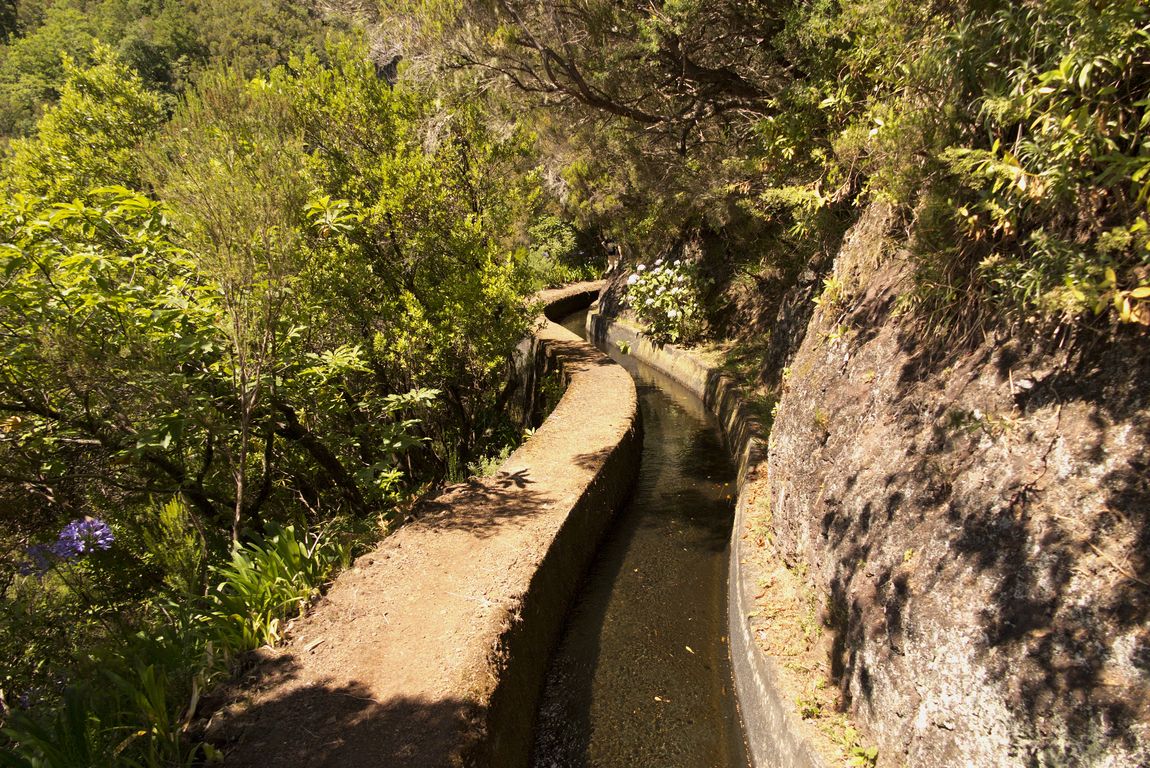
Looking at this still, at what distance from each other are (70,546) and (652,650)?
15.5 feet

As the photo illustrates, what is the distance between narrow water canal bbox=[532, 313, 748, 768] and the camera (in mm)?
4551

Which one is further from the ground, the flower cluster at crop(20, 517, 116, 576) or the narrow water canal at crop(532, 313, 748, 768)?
the flower cluster at crop(20, 517, 116, 576)

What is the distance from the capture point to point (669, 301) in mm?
14922

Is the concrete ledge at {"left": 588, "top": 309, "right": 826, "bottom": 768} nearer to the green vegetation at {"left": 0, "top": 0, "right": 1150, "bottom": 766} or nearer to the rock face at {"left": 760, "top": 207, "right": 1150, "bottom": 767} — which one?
the rock face at {"left": 760, "top": 207, "right": 1150, "bottom": 767}

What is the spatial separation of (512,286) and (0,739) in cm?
653

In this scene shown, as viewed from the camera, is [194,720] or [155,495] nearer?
[194,720]

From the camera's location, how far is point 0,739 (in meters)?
3.37

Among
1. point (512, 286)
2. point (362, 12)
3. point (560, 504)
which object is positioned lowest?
point (560, 504)

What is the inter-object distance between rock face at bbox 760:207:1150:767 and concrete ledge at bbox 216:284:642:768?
2411 mm

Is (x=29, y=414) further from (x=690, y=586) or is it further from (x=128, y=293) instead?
(x=690, y=586)

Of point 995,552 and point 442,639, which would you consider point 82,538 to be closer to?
point 442,639

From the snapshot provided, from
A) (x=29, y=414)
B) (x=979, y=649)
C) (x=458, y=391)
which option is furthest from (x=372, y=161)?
(x=979, y=649)

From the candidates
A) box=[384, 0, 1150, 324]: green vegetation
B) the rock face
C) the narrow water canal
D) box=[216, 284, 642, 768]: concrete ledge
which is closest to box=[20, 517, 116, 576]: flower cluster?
box=[216, 284, 642, 768]: concrete ledge

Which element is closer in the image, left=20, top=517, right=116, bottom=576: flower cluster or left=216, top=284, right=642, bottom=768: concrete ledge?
left=216, top=284, right=642, bottom=768: concrete ledge
